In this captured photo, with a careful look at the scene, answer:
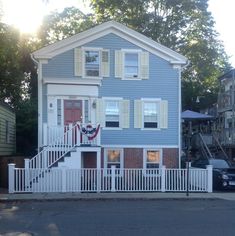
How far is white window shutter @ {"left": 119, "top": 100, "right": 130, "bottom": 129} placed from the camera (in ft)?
92.5

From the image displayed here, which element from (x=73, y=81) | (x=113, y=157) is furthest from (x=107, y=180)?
(x=73, y=81)

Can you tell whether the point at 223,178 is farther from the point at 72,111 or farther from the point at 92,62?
the point at 92,62

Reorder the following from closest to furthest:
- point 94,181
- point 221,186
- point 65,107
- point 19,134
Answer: point 94,181 < point 221,186 < point 65,107 < point 19,134

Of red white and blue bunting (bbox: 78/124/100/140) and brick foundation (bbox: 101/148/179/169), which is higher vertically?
red white and blue bunting (bbox: 78/124/100/140)

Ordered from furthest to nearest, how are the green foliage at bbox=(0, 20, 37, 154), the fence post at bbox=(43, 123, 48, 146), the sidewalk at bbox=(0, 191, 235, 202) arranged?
the fence post at bbox=(43, 123, 48, 146), the green foliage at bbox=(0, 20, 37, 154), the sidewalk at bbox=(0, 191, 235, 202)

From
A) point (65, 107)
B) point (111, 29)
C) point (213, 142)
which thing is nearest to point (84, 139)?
point (65, 107)

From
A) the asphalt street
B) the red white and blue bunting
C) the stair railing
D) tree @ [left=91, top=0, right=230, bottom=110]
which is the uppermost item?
tree @ [left=91, top=0, right=230, bottom=110]

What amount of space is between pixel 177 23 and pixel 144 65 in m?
17.6

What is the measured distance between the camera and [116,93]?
28203 mm

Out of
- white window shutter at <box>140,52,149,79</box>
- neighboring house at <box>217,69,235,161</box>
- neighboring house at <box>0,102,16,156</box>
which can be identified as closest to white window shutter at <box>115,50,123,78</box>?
white window shutter at <box>140,52,149,79</box>

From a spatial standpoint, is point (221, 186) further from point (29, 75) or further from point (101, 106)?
point (29, 75)

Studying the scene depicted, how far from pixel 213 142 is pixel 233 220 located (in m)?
28.0

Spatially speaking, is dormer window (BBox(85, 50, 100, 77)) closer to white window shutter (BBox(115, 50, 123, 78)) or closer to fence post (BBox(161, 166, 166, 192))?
white window shutter (BBox(115, 50, 123, 78))

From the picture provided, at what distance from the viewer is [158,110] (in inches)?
1127
